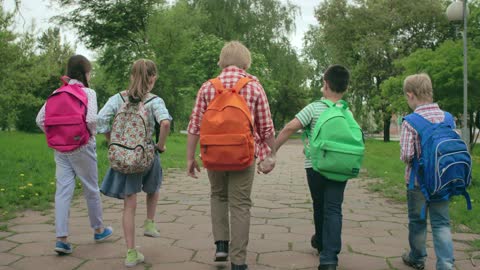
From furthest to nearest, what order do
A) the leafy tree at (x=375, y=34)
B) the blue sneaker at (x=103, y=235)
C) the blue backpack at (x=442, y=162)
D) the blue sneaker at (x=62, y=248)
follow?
the leafy tree at (x=375, y=34)
the blue sneaker at (x=103, y=235)
the blue sneaker at (x=62, y=248)
the blue backpack at (x=442, y=162)

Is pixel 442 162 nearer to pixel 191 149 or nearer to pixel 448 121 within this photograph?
pixel 448 121

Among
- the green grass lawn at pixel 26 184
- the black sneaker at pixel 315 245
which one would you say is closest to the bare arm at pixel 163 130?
the black sneaker at pixel 315 245

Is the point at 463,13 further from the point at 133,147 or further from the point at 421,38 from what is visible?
the point at 421,38

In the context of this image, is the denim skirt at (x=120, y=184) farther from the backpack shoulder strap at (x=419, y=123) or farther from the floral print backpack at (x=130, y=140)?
the backpack shoulder strap at (x=419, y=123)

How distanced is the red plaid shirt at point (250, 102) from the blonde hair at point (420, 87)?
1121mm

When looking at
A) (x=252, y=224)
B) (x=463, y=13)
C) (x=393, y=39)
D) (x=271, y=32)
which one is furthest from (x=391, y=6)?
(x=252, y=224)

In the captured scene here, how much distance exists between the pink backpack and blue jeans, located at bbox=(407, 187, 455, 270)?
2.78 m

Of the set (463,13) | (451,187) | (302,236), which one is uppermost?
(463,13)

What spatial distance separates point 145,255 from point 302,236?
167 cm

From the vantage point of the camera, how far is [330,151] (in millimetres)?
3646

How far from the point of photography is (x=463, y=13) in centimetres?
1023

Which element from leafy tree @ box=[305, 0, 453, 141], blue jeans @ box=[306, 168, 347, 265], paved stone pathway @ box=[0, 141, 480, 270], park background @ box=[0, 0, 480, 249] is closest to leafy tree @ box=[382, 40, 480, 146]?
park background @ box=[0, 0, 480, 249]

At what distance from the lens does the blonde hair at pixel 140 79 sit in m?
4.09

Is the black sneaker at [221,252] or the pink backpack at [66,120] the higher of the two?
the pink backpack at [66,120]
